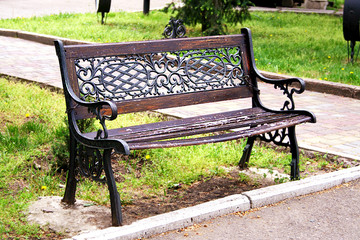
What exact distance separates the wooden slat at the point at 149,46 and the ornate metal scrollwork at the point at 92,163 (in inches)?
26.3

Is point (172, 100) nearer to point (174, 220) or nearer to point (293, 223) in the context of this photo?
point (174, 220)

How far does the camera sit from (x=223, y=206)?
4.06 meters

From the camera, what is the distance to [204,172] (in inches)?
194

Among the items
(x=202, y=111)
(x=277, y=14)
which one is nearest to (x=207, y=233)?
(x=202, y=111)

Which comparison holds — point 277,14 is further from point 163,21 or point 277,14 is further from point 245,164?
point 245,164

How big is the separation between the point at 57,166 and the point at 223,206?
1.52 m

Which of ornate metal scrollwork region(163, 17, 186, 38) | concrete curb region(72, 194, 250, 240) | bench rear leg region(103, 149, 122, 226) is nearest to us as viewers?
concrete curb region(72, 194, 250, 240)

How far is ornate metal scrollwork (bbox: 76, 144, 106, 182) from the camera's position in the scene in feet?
12.7

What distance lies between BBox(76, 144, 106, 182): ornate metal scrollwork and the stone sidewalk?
7.75 feet

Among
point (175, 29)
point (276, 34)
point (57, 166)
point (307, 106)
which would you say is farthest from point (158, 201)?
point (276, 34)

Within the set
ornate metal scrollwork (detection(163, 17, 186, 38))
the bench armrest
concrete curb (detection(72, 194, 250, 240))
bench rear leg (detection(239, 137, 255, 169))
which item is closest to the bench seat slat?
the bench armrest

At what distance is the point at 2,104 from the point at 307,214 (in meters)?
3.88

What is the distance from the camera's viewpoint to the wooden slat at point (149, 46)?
13.7 feet

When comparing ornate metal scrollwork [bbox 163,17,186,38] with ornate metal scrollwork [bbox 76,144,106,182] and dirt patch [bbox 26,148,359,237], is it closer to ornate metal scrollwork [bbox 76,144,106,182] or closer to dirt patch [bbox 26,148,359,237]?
dirt patch [bbox 26,148,359,237]
